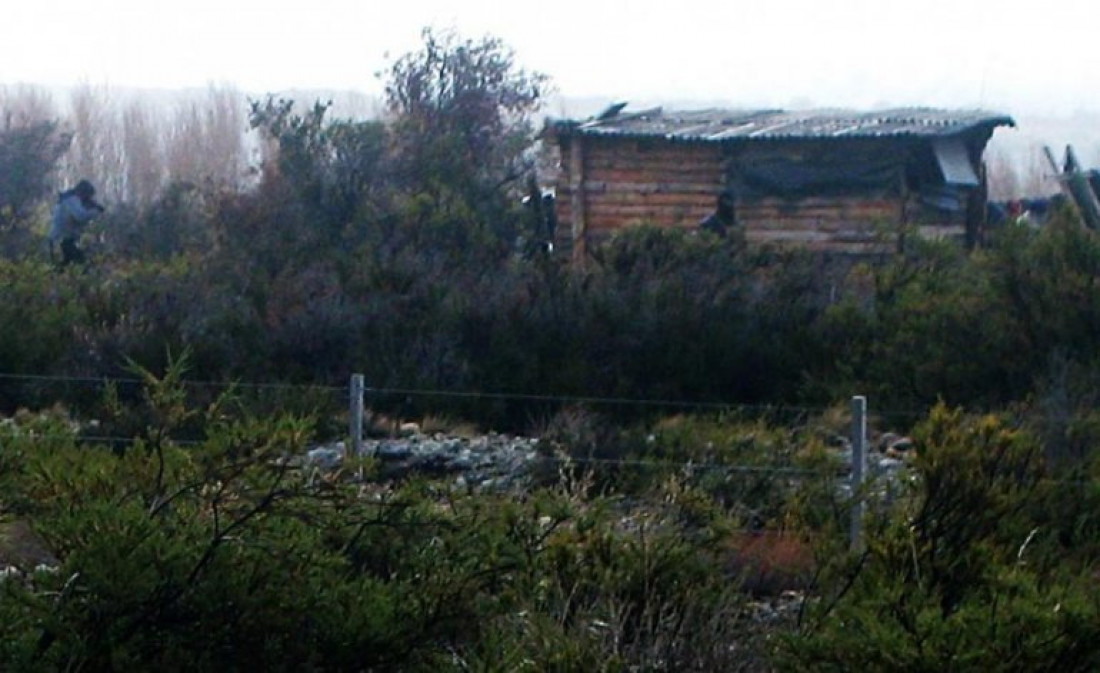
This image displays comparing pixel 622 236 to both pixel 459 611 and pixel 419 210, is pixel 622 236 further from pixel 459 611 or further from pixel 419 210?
pixel 459 611

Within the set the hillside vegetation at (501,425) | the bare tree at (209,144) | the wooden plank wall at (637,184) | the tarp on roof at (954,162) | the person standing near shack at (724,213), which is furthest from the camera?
the bare tree at (209,144)

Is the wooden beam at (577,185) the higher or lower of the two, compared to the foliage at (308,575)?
lower

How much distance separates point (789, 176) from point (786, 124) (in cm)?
133

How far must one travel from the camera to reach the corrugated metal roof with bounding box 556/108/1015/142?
24641 mm

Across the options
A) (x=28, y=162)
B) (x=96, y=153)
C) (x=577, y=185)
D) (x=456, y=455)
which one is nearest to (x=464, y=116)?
(x=577, y=185)

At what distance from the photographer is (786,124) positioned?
2598cm

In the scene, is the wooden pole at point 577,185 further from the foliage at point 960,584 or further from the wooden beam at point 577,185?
the foliage at point 960,584

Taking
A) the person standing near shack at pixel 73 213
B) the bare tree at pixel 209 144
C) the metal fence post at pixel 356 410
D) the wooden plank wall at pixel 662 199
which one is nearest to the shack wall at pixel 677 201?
the wooden plank wall at pixel 662 199

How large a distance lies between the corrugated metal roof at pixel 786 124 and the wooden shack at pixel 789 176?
0.03m


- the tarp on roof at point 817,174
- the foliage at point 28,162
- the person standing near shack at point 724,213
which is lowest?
the foliage at point 28,162

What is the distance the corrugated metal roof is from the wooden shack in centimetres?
3

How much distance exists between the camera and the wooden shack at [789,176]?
24.5m

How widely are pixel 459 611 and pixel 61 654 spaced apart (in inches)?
41.7

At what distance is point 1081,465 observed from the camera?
976cm
